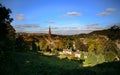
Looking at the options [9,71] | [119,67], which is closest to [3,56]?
[9,71]

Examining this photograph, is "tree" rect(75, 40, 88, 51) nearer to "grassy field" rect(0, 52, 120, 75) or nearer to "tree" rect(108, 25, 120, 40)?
"tree" rect(108, 25, 120, 40)

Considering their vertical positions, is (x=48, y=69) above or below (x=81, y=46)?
above

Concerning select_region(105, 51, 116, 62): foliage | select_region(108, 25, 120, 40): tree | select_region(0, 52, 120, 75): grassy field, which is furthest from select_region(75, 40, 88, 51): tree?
select_region(0, 52, 120, 75): grassy field

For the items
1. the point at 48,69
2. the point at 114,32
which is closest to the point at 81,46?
the point at 114,32

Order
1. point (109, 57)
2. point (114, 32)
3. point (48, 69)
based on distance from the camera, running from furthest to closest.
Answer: point (114, 32) → point (109, 57) → point (48, 69)

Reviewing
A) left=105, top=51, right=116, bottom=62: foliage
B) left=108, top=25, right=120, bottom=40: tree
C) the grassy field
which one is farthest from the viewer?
left=108, top=25, right=120, bottom=40: tree

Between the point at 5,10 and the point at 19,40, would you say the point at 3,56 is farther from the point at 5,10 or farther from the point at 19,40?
the point at 19,40

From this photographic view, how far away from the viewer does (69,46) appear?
119 metres

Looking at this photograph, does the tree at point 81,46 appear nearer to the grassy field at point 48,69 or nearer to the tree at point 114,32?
the tree at point 114,32

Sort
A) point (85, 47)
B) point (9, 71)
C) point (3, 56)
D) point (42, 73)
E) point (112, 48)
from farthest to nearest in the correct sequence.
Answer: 1. point (85, 47)
2. point (112, 48)
3. point (42, 73)
4. point (9, 71)
5. point (3, 56)

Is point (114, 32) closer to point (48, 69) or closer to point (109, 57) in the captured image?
point (109, 57)

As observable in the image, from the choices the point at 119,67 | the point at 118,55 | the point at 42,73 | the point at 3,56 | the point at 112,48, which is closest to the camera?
the point at 3,56

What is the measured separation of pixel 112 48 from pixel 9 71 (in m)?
48.6

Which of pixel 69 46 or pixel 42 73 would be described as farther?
pixel 69 46
